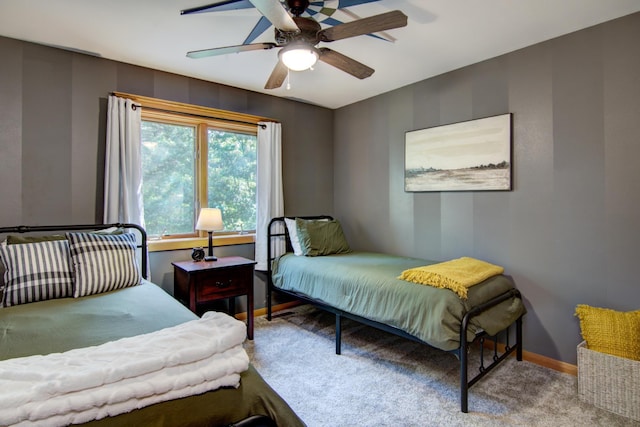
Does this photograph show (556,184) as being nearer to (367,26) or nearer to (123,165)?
(367,26)

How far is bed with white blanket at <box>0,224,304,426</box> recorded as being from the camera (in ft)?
3.06

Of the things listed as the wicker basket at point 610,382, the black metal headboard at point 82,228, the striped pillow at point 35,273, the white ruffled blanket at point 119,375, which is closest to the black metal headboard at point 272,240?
the black metal headboard at point 82,228

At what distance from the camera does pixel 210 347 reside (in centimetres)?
117

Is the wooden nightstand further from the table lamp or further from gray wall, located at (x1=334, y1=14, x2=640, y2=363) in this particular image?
gray wall, located at (x1=334, y1=14, x2=640, y2=363)

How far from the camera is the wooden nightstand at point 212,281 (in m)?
2.83

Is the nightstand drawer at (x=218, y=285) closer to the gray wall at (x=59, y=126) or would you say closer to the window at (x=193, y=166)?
the gray wall at (x=59, y=126)

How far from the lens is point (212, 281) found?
2938 mm

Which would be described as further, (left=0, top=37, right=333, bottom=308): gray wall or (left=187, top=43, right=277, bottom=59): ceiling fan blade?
(left=0, top=37, right=333, bottom=308): gray wall

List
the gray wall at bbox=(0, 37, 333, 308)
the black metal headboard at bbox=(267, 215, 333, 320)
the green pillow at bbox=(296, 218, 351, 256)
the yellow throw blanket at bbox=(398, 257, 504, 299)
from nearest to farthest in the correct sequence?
1. the yellow throw blanket at bbox=(398, 257, 504, 299)
2. the gray wall at bbox=(0, 37, 333, 308)
3. the green pillow at bbox=(296, 218, 351, 256)
4. the black metal headboard at bbox=(267, 215, 333, 320)

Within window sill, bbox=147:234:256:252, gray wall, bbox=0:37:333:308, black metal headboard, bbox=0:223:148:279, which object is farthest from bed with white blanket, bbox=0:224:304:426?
window sill, bbox=147:234:256:252

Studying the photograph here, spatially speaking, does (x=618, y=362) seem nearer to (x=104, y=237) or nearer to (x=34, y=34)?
(x=104, y=237)

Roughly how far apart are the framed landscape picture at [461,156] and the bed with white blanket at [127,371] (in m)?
2.56

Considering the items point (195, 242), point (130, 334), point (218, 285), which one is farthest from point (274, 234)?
point (130, 334)

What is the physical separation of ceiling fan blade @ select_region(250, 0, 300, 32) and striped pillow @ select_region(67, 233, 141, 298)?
1757 millimetres
